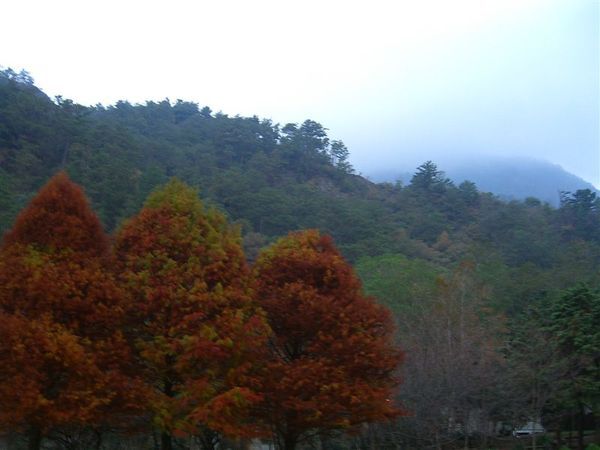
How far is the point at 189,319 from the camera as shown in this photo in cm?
1284

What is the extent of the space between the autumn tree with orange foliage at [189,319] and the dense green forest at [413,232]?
6859 mm

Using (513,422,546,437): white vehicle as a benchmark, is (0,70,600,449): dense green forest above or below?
above

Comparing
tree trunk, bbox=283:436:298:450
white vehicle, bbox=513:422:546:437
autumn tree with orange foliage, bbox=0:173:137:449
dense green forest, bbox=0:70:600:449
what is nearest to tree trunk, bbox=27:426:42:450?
autumn tree with orange foliage, bbox=0:173:137:449

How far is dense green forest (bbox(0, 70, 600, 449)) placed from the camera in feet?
64.6

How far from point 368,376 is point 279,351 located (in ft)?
7.02

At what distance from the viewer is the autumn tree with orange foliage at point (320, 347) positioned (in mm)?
13258

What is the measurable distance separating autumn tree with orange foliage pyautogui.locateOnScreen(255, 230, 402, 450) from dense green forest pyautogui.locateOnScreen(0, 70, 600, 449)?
17.3ft

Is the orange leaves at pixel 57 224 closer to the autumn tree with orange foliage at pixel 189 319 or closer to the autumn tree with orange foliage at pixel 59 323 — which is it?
the autumn tree with orange foliage at pixel 59 323

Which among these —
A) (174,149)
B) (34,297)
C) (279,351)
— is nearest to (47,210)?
(34,297)

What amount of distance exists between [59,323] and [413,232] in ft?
167

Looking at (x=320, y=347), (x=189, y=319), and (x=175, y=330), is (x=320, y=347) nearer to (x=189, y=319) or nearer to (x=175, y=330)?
(x=189, y=319)

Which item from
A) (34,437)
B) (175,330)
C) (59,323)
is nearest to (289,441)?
(175,330)

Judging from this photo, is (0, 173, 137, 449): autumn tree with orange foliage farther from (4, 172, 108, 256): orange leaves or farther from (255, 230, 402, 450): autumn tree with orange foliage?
(255, 230, 402, 450): autumn tree with orange foliage

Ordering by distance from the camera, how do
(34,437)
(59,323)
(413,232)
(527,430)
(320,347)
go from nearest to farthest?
(59,323)
(34,437)
(320,347)
(527,430)
(413,232)
